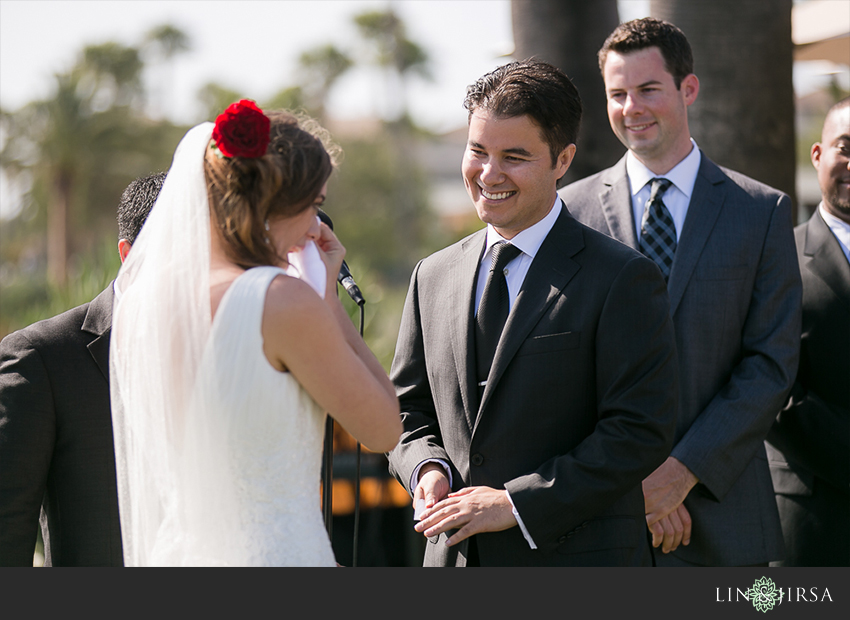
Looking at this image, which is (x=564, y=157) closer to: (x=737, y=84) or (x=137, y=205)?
(x=137, y=205)

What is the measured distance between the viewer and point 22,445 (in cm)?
252

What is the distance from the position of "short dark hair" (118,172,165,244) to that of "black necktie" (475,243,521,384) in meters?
1.11

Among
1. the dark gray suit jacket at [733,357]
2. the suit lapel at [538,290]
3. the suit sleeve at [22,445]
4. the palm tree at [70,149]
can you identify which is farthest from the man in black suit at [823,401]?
the palm tree at [70,149]

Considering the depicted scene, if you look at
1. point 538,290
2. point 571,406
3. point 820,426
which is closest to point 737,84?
point 820,426

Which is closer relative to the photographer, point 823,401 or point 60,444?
point 60,444

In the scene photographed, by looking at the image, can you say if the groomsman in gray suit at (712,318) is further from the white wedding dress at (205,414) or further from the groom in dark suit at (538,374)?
the white wedding dress at (205,414)

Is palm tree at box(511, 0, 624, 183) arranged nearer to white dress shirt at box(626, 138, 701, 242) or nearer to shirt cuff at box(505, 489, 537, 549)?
white dress shirt at box(626, 138, 701, 242)

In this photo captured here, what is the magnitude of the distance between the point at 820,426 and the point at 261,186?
264 cm

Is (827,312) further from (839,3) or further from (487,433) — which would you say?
(839,3)

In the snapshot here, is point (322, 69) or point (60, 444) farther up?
point (322, 69)

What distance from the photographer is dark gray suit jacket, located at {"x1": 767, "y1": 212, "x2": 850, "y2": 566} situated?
354 cm

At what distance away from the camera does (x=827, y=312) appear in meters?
3.61

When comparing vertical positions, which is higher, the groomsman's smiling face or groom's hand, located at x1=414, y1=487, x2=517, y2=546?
the groomsman's smiling face

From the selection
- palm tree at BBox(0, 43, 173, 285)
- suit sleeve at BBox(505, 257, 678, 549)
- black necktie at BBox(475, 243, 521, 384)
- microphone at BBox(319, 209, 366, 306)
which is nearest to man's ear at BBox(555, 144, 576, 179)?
black necktie at BBox(475, 243, 521, 384)
